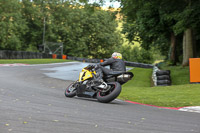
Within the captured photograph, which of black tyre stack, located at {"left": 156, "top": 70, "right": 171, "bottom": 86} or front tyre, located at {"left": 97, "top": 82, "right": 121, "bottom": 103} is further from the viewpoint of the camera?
black tyre stack, located at {"left": 156, "top": 70, "right": 171, "bottom": 86}

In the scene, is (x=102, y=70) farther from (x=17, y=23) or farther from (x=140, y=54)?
(x=140, y=54)

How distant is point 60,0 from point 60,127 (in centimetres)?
7739

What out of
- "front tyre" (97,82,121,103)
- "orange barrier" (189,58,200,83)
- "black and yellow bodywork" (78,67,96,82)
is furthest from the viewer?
"orange barrier" (189,58,200,83)

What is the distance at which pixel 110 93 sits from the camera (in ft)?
33.5

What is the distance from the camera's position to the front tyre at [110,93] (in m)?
10.0

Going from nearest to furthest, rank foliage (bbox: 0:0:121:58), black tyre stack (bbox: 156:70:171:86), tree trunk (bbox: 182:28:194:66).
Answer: black tyre stack (bbox: 156:70:171:86), tree trunk (bbox: 182:28:194:66), foliage (bbox: 0:0:121:58)

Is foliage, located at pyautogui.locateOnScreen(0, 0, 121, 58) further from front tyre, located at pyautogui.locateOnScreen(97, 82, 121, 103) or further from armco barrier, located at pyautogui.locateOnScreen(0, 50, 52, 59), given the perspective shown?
front tyre, located at pyautogui.locateOnScreen(97, 82, 121, 103)

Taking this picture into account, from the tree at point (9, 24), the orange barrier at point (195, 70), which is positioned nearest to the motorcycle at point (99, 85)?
the orange barrier at point (195, 70)

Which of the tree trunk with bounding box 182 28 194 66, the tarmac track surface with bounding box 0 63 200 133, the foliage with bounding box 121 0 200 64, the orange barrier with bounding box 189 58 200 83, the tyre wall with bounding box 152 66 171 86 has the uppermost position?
the foliage with bounding box 121 0 200 64

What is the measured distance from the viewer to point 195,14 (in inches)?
864

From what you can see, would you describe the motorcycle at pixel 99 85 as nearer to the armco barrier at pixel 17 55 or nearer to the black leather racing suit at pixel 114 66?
the black leather racing suit at pixel 114 66

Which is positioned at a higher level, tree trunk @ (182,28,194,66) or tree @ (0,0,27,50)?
tree @ (0,0,27,50)

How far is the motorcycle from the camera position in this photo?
10.2 m

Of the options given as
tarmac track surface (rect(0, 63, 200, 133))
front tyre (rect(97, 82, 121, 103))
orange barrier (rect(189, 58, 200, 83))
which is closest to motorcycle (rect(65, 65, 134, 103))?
front tyre (rect(97, 82, 121, 103))
